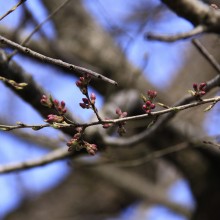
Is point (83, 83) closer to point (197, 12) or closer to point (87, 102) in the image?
point (87, 102)

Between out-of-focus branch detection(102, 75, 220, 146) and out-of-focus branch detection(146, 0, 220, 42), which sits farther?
out-of-focus branch detection(102, 75, 220, 146)

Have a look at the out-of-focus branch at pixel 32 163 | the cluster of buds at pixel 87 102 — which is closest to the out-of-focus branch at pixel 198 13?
the cluster of buds at pixel 87 102

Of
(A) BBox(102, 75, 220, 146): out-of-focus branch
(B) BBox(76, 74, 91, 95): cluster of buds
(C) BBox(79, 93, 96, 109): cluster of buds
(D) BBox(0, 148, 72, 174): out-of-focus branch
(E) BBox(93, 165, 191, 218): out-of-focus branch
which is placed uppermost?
(E) BBox(93, 165, 191, 218): out-of-focus branch

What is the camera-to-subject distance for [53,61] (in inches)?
48.4

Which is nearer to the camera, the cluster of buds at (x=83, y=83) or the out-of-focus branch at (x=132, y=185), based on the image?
the cluster of buds at (x=83, y=83)

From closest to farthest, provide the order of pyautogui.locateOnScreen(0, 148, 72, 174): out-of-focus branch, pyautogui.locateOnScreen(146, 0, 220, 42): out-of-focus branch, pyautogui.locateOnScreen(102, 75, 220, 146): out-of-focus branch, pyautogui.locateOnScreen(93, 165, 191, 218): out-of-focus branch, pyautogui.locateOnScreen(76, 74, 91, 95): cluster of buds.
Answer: pyautogui.locateOnScreen(76, 74, 91, 95): cluster of buds
pyautogui.locateOnScreen(146, 0, 220, 42): out-of-focus branch
pyautogui.locateOnScreen(102, 75, 220, 146): out-of-focus branch
pyautogui.locateOnScreen(0, 148, 72, 174): out-of-focus branch
pyautogui.locateOnScreen(93, 165, 191, 218): out-of-focus branch

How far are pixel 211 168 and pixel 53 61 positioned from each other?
2.86 m

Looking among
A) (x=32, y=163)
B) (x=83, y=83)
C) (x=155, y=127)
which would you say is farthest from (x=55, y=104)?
(x=32, y=163)

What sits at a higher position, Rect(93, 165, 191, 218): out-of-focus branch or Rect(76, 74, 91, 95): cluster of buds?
Rect(93, 165, 191, 218): out-of-focus branch

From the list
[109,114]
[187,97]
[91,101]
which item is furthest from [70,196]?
[91,101]

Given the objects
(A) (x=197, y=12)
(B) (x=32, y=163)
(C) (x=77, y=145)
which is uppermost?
(B) (x=32, y=163)

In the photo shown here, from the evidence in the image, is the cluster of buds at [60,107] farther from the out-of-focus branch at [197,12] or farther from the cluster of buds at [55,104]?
the out-of-focus branch at [197,12]

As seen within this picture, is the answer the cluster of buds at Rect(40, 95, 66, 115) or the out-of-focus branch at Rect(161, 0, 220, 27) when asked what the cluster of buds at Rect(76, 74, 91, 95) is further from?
the out-of-focus branch at Rect(161, 0, 220, 27)

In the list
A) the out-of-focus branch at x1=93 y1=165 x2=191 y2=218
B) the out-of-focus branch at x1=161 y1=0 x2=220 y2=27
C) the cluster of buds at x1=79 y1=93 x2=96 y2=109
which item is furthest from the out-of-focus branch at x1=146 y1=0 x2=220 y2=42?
the out-of-focus branch at x1=93 y1=165 x2=191 y2=218
